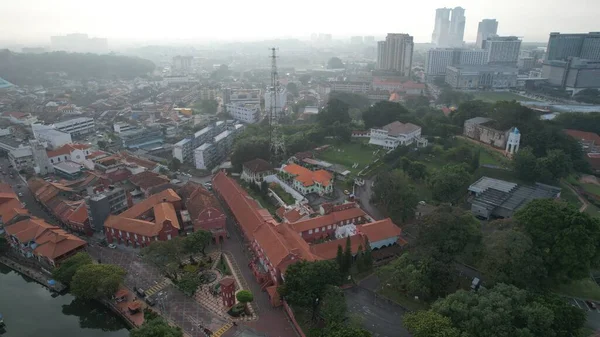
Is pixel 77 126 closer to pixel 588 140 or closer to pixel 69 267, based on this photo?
pixel 69 267

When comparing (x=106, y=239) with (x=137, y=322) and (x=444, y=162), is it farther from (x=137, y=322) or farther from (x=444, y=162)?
(x=444, y=162)

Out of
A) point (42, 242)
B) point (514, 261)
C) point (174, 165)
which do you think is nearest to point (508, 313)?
point (514, 261)

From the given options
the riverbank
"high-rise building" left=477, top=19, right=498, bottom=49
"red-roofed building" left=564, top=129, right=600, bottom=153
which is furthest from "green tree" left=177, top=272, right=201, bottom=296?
"high-rise building" left=477, top=19, right=498, bottom=49

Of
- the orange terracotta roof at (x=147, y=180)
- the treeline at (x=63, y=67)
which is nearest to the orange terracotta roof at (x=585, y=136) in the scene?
the orange terracotta roof at (x=147, y=180)

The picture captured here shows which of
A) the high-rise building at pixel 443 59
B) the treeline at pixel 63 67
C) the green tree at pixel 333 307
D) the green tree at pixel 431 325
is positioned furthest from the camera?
the high-rise building at pixel 443 59

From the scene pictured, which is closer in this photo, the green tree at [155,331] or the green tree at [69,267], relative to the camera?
the green tree at [155,331]

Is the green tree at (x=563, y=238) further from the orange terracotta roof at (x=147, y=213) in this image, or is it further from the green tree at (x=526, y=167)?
the orange terracotta roof at (x=147, y=213)
